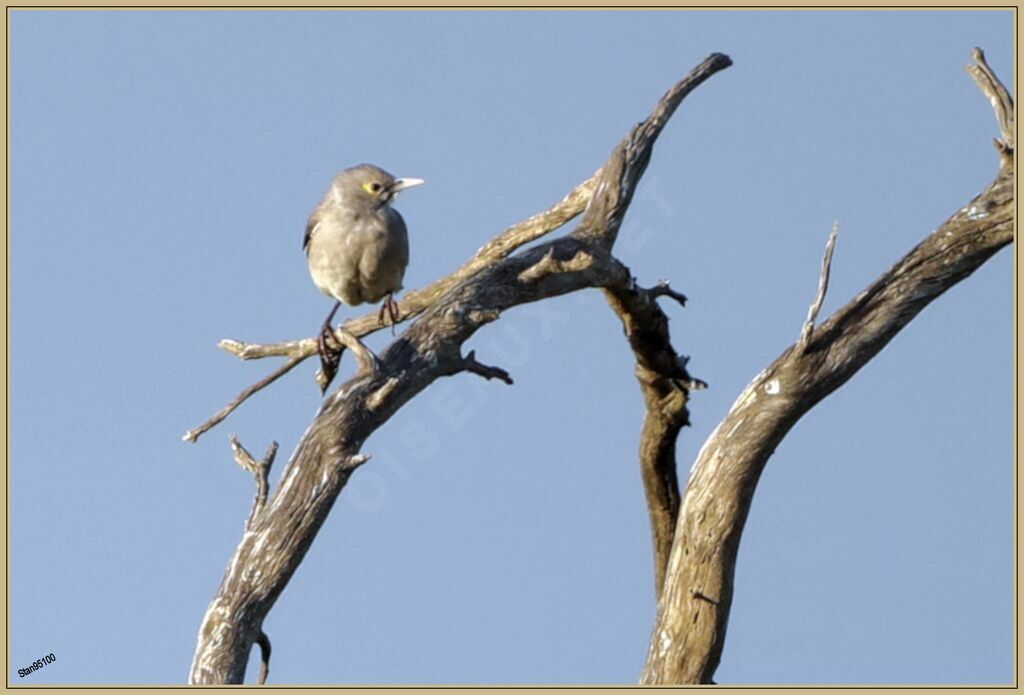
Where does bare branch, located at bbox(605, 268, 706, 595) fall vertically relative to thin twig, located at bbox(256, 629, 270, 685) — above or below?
above

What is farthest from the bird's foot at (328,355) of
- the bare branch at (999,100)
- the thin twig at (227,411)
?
the bare branch at (999,100)

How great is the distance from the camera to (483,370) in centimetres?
784

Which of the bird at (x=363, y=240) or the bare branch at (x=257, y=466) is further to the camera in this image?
the bird at (x=363, y=240)

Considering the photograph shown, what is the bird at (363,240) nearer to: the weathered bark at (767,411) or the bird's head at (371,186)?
the bird's head at (371,186)

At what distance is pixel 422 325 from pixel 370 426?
0.67 metres

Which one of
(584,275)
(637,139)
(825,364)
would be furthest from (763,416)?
(637,139)

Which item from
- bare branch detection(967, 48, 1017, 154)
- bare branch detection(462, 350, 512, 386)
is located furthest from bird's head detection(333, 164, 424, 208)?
bare branch detection(967, 48, 1017, 154)

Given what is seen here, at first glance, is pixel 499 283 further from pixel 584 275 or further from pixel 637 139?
pixel 637 139

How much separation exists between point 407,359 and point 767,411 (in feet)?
6.94

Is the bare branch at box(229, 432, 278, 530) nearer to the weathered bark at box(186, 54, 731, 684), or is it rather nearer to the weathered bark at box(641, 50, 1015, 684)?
the weathered bark at box(186, 54, 731, 684)

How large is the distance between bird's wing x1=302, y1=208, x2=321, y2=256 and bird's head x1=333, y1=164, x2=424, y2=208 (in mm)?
270

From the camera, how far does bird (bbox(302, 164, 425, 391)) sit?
30.2 ft

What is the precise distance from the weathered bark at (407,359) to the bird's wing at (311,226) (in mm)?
546

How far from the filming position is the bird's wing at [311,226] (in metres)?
9.55
